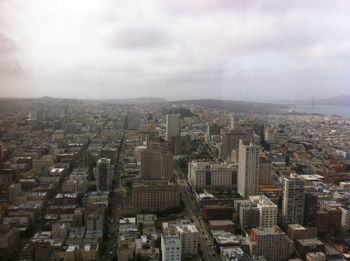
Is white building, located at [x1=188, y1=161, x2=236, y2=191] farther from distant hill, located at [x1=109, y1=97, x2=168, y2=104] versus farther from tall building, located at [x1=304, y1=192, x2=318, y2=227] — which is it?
tall building, located at [x1=304, y1=192, x2=318, y2=227]

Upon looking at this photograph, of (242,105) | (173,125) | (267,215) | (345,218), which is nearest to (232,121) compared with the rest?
(173,125)

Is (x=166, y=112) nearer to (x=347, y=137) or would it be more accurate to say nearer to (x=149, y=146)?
(x=149, y=146)

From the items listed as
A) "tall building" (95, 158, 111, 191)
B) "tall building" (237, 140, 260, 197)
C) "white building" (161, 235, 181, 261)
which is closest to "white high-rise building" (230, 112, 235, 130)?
"tall building" (237, 140, 260, 197)

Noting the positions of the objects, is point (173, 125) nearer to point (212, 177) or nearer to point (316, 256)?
point (212, 177)

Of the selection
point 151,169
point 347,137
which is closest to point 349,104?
point 347,137

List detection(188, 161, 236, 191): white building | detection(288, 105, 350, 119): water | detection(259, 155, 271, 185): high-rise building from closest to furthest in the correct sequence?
1. detection(259, 155, 271, 185): high-rise building
2. detection(188, 161, 236, 191): white building
3. detection(288, 105, 350, 119): water

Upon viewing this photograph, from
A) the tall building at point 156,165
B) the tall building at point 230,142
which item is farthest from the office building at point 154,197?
the tall building at point 230,142
